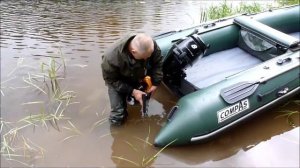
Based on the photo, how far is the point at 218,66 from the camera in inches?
144

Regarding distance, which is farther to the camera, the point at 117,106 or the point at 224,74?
the point at 224,74

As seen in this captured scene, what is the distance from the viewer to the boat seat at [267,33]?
3311 mm

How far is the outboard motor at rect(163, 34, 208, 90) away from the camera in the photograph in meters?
3.13

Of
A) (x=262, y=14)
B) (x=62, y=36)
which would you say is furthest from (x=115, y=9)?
(x=262, y=14)

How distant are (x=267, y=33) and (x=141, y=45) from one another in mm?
1513

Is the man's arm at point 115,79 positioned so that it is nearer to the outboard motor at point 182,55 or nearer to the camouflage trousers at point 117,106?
the camouflage trousers at point 117,106

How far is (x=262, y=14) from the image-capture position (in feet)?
13.6

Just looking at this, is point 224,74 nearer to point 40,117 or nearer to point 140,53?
point 140,53

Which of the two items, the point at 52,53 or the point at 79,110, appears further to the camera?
the point at 52,53

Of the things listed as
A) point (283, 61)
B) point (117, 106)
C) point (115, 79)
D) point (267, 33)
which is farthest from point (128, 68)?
point (267, 33)

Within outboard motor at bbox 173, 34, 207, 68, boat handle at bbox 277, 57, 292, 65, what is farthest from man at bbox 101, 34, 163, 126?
boat handle at bbox 277, 57, 292, 65

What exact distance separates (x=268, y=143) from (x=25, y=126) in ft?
7.01

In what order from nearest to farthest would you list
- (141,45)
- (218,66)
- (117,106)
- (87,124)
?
(141,45), (117,106), (87,124), (218,66)

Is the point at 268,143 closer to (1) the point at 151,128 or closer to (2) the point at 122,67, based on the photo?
(1) the point at 151,128
